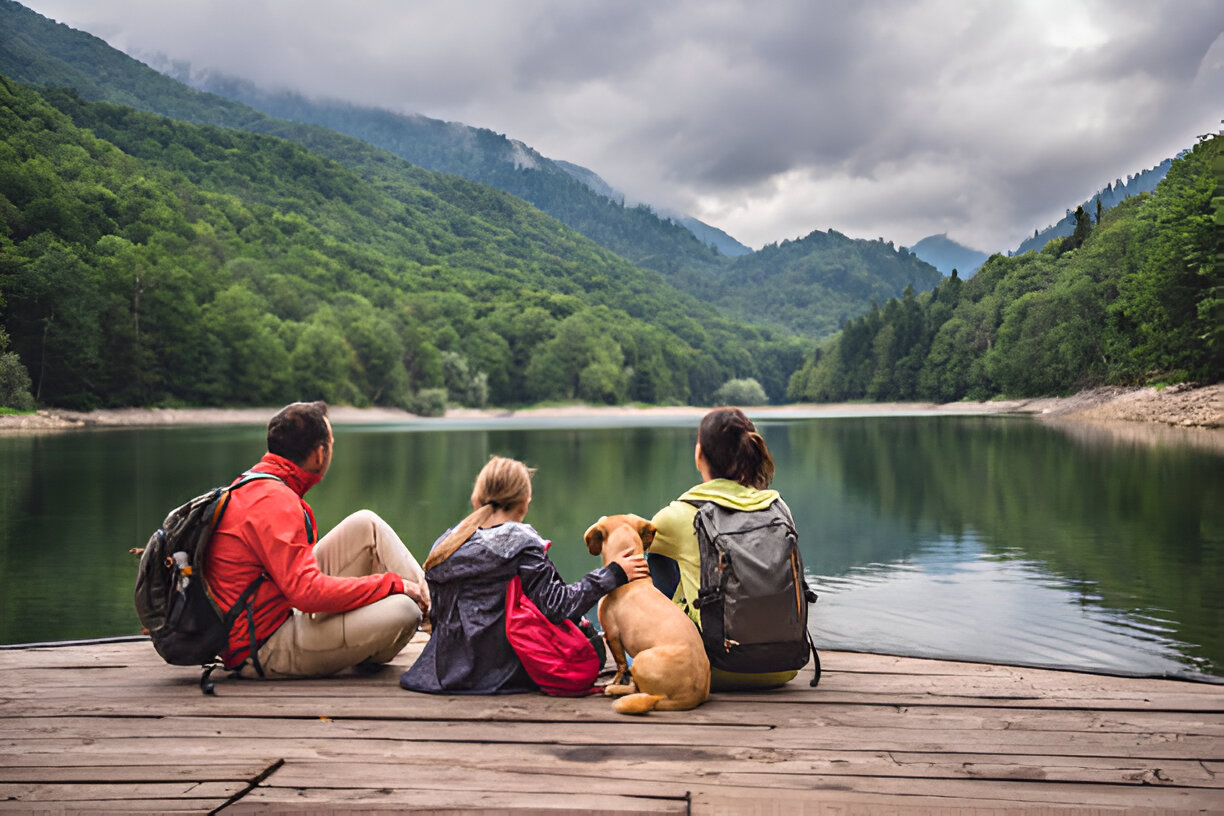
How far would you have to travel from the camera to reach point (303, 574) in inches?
140

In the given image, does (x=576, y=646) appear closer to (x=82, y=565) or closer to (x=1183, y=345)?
(x=82, y=565)

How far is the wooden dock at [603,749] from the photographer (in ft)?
8.39

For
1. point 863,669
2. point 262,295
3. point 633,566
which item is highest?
point 262,295

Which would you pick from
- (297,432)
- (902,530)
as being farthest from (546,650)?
(902,530)

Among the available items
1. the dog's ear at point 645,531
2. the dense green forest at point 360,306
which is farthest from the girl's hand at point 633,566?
the dense green forest at point 360,306

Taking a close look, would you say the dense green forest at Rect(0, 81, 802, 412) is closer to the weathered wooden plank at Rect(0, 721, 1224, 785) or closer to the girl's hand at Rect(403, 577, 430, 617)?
the girl's hand at Rect(403, 577, 430, 617)

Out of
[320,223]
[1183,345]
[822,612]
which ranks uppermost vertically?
[320,223]

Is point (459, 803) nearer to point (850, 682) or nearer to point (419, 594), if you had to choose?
point (419, 594)

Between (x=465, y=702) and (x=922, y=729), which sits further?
(x=465, y=702)

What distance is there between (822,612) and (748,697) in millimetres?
6392

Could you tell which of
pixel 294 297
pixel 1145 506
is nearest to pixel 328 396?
pixel 294 297

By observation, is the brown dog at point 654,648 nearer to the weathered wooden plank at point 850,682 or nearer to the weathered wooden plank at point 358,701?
the weathered wooden plank at point 358,701

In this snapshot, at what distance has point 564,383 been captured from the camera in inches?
4392

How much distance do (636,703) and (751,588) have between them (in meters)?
0.70
